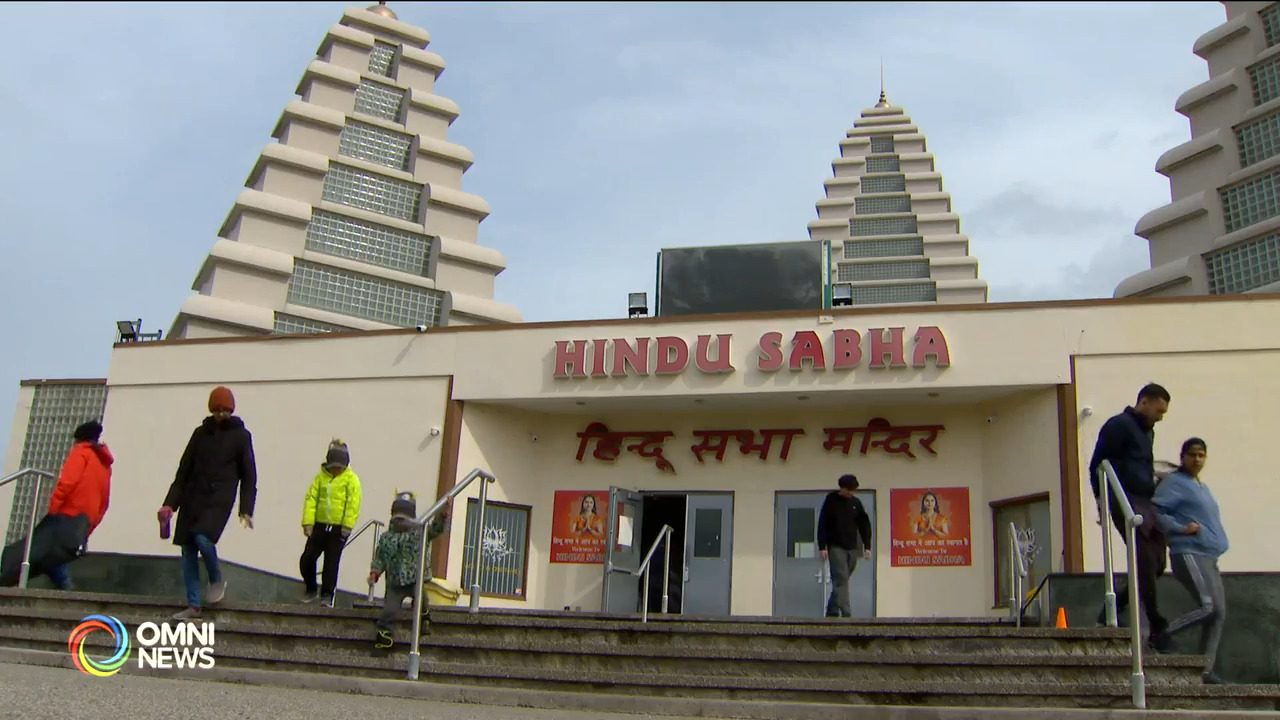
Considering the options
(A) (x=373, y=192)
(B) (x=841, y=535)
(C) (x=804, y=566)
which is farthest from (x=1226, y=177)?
(B) (x=841, y=535)

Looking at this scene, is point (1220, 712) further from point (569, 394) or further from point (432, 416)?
point (432, 416)

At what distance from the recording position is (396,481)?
18.2 m

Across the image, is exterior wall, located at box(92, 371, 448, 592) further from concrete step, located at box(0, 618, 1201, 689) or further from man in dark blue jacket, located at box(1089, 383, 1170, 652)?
man in dark blue jacket, located at box(1089, 383, 1170, 652)

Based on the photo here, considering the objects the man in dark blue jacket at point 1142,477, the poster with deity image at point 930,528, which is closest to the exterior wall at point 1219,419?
the poster with deity image at point 930,528

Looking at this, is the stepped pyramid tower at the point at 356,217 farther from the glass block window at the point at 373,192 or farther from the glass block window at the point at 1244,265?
the glass block window at the point at 1244,265

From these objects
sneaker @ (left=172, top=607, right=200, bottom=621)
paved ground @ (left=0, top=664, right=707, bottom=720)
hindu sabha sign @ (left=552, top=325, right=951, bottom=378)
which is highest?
hindu sabha sign @ (left=552, top=325, right=951, bottom=378)

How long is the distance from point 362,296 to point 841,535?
19.3 metres

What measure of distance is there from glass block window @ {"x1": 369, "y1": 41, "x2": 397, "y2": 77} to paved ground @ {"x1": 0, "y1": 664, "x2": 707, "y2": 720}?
1051 inches

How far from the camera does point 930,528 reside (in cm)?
1747

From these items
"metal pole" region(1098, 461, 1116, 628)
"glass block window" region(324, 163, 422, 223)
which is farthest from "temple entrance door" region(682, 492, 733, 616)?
"glass block window" region(324, 163, 422, 223)

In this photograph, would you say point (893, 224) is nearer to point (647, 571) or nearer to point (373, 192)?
point (373, 192)

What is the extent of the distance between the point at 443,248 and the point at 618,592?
1420 cm

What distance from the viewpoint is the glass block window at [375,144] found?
102 feet

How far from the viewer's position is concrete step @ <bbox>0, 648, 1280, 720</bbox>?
283 inches
